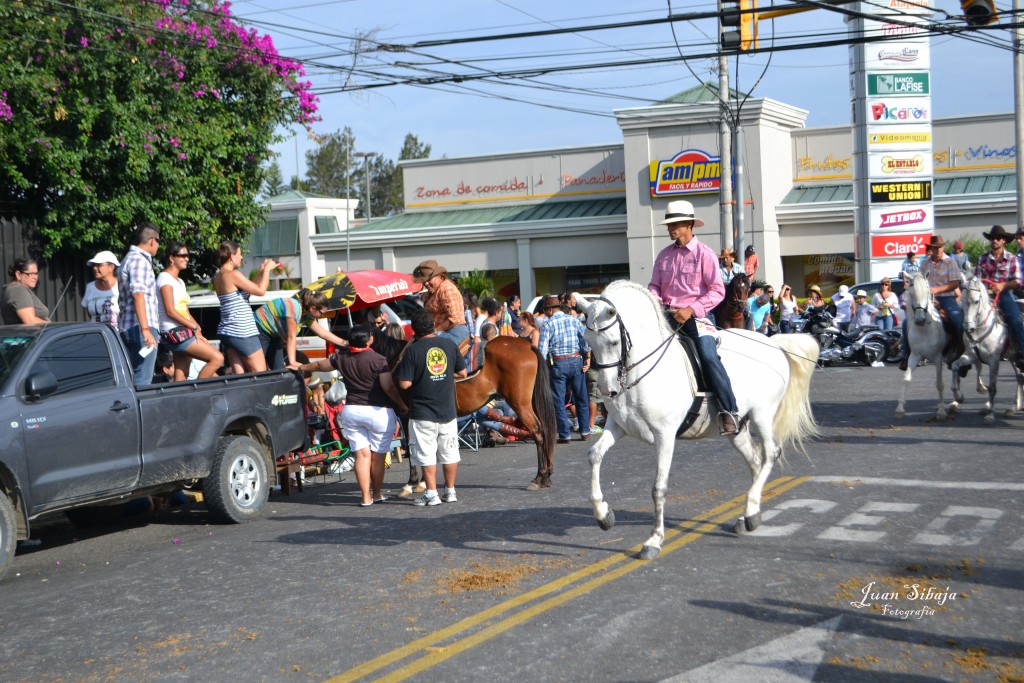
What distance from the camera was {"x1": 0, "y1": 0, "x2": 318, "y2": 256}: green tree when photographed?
1855 centimetres

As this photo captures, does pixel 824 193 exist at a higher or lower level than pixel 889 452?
higher

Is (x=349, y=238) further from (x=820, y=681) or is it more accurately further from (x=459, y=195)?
(x=820, y=681)

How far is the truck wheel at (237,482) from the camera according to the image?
33.8 ft

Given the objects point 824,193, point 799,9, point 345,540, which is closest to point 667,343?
point 345,540

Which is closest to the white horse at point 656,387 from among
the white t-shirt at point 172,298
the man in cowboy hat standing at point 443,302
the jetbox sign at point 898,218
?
the man in cowboy hat standing at point 443,302

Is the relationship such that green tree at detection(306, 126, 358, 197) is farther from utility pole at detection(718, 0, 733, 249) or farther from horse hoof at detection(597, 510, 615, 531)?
horse hoof at detection(597, 510, 615, 531)

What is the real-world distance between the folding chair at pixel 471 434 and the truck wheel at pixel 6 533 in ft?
25.8

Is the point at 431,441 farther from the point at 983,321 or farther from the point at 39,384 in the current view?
the point at 983,321

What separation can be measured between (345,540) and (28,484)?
8.31 ft

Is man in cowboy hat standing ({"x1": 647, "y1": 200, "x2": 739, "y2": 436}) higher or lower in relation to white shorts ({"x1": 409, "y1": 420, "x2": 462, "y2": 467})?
higher

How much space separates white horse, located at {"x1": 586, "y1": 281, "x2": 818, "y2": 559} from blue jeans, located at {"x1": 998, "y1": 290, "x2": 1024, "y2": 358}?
7200mm

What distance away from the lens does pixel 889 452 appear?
499 inches

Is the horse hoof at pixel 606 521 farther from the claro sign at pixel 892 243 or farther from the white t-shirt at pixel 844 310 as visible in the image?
the claro sign at pixel 892 243

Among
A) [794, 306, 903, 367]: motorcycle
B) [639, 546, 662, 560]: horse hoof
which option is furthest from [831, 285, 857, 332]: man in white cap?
[639, 546, 662, 560]: horse hoof
